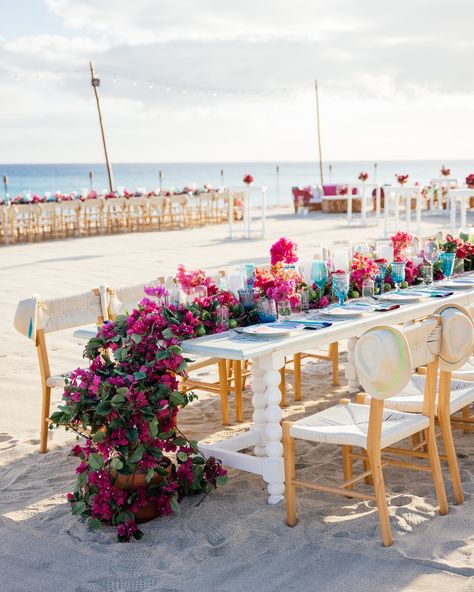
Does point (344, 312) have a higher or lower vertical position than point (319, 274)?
lower

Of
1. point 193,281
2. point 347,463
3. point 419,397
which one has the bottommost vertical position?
point 347,463

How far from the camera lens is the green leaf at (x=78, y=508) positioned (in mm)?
3537

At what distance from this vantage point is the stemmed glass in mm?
4426

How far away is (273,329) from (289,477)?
0.67m

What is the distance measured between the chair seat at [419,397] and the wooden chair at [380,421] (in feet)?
0.20

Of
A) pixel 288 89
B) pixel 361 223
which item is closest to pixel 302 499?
pixel 361 223

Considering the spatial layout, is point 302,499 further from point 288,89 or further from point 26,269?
point 288,89

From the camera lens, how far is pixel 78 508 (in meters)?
3.54

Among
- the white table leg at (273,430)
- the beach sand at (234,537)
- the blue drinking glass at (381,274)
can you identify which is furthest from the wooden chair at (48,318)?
the blue drinking glass at (381,274)

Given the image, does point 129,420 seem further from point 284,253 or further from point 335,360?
point 335,360

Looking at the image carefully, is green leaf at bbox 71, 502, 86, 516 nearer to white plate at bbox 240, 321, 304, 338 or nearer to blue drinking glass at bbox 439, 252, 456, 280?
white plate at bbox 240, 321, 304, 338

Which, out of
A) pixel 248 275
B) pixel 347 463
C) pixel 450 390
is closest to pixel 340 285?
pixel 248 275

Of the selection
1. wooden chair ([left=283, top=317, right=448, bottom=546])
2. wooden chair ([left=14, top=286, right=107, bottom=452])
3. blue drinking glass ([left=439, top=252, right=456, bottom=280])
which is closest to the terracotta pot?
wooden chair ([left=283, top=317, right=448, bottom=546])

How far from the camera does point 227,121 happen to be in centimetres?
6081
